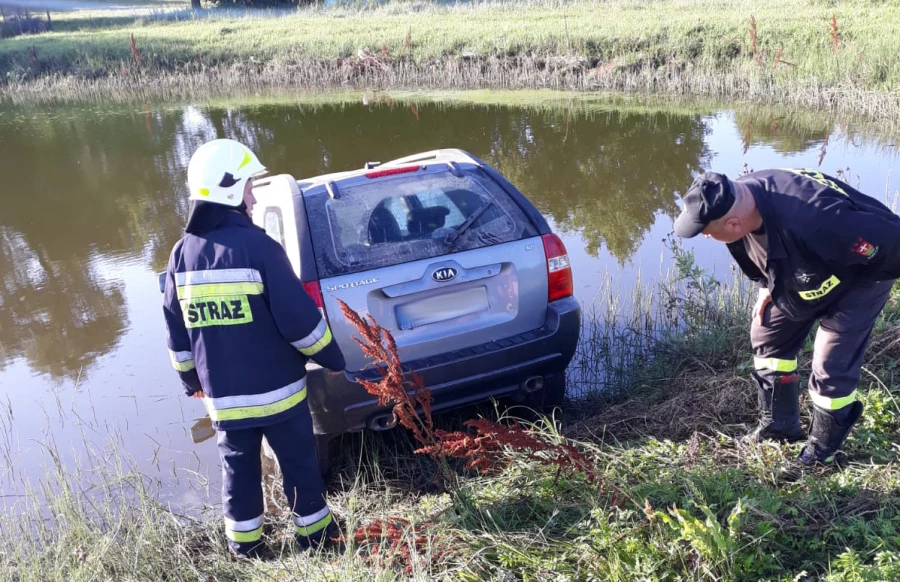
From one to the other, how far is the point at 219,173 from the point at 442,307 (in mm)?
1308

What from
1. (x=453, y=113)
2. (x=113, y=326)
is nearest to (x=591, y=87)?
(x=453, y=113)

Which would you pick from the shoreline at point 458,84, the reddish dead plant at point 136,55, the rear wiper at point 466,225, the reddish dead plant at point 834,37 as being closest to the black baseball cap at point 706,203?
the rear wiper at point 466,225

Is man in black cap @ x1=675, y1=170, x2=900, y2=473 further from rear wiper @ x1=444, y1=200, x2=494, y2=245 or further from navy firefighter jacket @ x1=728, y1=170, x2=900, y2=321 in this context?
rear wiper @ x1=444, y1=200, x2=494, y2=245

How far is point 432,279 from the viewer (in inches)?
137

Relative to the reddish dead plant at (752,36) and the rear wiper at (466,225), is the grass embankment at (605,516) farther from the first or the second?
the reddish dead plant at (752,36)

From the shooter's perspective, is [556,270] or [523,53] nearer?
[556,270]

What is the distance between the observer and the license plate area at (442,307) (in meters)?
3.48

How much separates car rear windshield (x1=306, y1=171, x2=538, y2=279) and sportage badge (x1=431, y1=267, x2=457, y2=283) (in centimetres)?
11

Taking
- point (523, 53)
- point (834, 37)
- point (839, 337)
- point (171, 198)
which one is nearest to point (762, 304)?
point (839, 337)

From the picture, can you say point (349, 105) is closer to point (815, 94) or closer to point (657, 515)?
point (815, 94)

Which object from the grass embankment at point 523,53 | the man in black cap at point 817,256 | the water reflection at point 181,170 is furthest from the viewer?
the grass embankment at point 523,53

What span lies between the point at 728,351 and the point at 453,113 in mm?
11242

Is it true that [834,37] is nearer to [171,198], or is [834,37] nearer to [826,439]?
[171,198]

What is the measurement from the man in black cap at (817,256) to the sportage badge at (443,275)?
117 centimetres
